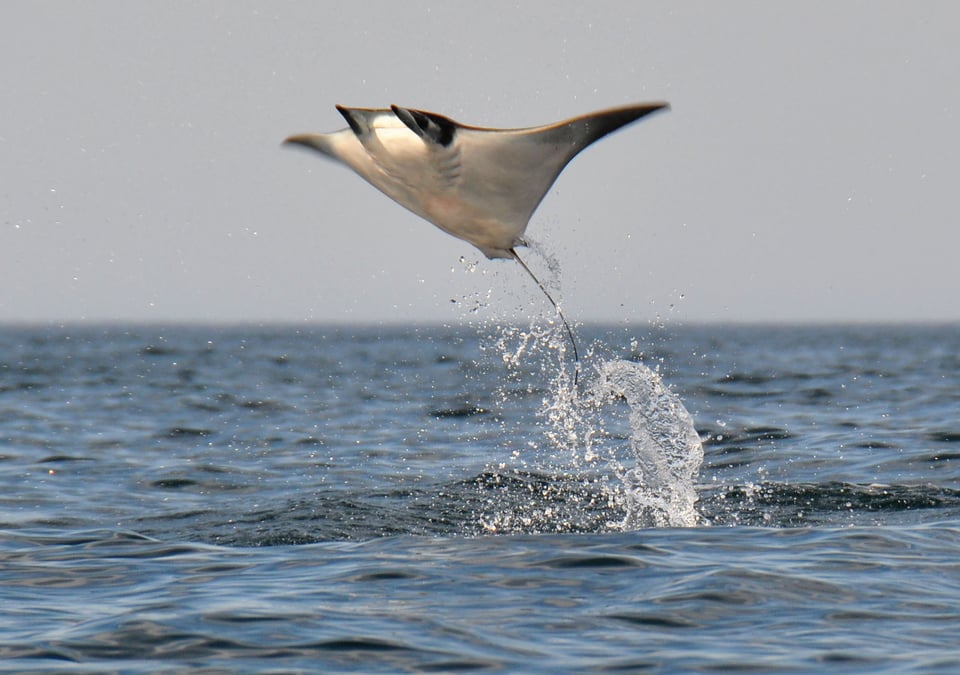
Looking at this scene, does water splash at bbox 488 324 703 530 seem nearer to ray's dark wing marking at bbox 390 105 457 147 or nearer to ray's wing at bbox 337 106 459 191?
ray's wing at bbox 337 106 459 191

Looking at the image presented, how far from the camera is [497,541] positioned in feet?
22.6

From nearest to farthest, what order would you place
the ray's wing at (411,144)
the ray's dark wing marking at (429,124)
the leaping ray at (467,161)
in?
the ray's dark wing marking at (429,124), the ray's wing at (411,144), the leaping ray at (467,161)

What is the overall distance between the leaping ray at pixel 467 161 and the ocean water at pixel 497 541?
1.22 meters

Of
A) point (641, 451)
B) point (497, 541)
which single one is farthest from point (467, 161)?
point (641, 451)

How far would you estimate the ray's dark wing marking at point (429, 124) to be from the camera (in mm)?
5555

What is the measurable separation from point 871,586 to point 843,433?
25.4 ft

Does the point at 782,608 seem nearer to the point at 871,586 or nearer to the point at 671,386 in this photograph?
the point at 871,586

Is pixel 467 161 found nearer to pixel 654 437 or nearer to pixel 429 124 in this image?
pixel 429 124

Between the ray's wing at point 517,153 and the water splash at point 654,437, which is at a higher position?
the ray's wing at point 517,153

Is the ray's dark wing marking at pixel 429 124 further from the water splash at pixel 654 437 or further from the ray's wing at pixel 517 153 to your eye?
the water splash at pixel 654 437

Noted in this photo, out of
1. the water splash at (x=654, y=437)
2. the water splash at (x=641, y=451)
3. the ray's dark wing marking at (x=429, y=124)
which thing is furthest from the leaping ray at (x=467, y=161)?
the water splash at (x=654, y=437)

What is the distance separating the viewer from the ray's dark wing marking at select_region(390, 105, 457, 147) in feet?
18.2

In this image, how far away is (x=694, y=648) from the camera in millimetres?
4660

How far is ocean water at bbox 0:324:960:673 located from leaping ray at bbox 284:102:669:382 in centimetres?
122
